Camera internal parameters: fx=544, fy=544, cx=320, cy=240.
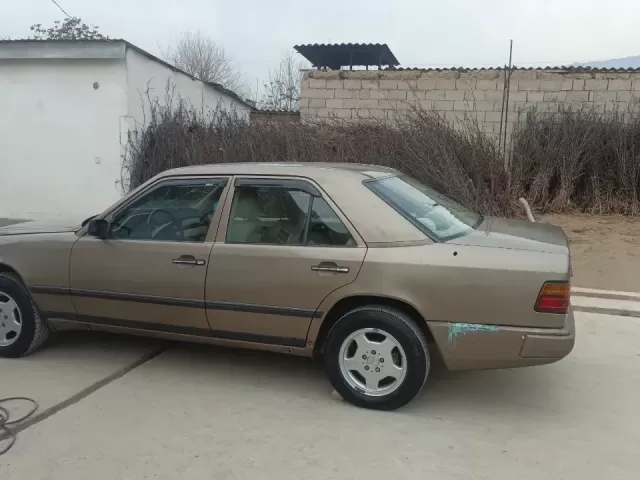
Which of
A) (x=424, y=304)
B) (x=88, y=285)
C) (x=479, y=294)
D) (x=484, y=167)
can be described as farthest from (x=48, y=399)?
(x=484, y=167)

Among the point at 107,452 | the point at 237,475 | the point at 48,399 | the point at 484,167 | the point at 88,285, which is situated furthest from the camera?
the point at 484,167

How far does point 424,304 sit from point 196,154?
27.0 feet

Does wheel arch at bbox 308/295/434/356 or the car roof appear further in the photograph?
the car roof

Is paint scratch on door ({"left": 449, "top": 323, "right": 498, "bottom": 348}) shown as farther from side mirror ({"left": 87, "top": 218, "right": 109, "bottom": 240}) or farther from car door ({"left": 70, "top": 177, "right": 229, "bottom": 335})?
side mirror ({"left": 87, "top": 218, "right": 109, "bottom": 240})

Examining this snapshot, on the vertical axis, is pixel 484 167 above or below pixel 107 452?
above

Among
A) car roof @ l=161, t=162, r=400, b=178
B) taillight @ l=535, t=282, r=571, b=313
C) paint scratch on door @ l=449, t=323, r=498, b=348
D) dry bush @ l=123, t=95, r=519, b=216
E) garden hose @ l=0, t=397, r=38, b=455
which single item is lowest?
garden hose @ l=0, t=397, r=38, b=455

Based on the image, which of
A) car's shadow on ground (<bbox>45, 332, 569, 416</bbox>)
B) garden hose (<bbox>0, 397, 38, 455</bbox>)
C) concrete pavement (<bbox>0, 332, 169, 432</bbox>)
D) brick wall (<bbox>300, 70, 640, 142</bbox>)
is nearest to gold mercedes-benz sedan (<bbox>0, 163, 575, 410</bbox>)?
concrete pavement (<bbox>0, 332, 169, 432</bbox>)

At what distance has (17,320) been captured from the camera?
4410 mm

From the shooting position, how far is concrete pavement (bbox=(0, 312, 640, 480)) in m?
2.93

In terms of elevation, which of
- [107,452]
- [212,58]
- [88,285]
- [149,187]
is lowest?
[107,452]

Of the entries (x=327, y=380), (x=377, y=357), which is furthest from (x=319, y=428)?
(x=327, y=380)

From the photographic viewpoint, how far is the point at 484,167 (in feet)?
33.0

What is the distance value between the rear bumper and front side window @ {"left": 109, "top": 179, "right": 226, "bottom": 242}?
5.92 feet

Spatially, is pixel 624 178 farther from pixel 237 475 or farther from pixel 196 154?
pixel 237 475
